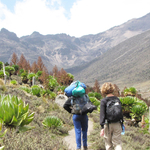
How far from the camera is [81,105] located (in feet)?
12.3

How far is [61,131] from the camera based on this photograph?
584 cm

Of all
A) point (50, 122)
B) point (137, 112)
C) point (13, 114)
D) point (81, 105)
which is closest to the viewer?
point (13, 114)

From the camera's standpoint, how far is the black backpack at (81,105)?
3.63 m

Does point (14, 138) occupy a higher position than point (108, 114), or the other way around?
point (108, 114)

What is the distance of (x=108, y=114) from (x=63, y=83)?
1769 cm

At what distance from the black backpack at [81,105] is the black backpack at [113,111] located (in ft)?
1.20

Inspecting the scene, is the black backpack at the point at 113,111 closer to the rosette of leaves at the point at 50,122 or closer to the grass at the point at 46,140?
the grass at the point at 46,140

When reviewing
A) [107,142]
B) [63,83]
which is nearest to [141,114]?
[107,142]

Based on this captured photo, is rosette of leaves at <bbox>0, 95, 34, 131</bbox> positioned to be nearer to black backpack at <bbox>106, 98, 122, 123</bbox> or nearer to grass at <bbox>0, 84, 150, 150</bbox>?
grass at <bbox>0, 84, 150, 150</bbox>

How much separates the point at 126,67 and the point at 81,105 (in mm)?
128950

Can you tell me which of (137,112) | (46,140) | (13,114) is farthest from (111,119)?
(137,112)

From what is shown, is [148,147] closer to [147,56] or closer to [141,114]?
[141,114]

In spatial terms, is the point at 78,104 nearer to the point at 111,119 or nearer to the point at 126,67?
the point at 111,119

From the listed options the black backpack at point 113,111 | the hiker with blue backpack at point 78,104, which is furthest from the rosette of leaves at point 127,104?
the black backpack at point 113,111
